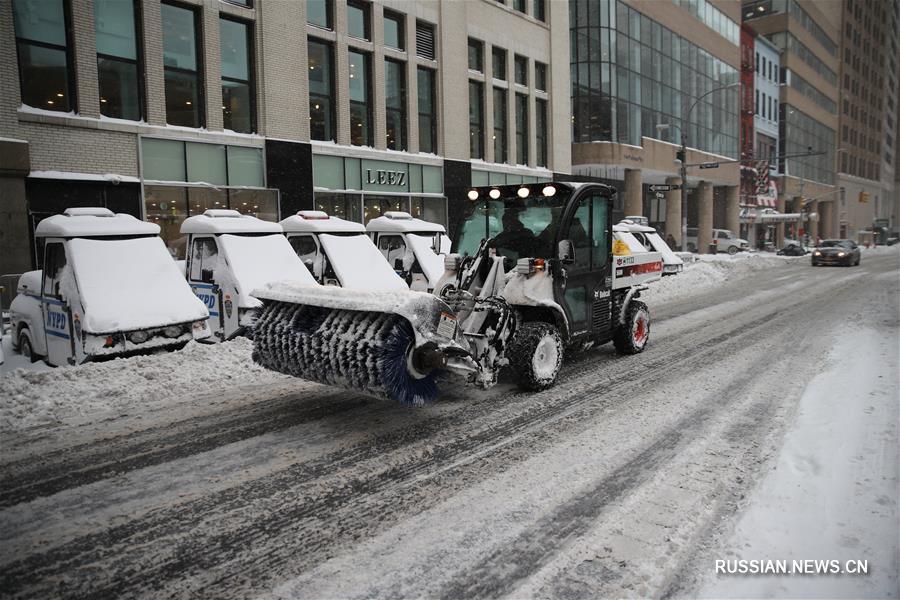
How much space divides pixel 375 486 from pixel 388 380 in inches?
39.1

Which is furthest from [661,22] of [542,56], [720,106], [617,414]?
[617,414]

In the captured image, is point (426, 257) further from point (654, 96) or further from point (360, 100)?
point (654, 96)

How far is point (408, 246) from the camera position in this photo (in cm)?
1515

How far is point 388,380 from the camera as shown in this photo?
5336 mm

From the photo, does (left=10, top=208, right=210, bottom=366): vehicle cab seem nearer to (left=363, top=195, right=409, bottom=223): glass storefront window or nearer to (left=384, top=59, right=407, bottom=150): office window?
(left=363, top=195, right=409, bottom=223): glass storefront window

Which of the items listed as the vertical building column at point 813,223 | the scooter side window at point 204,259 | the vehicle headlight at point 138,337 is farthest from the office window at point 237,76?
the vertical building column at point 813,223

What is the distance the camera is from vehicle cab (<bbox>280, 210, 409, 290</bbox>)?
12625 millimetres

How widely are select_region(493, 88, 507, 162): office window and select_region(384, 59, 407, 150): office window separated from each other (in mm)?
5606

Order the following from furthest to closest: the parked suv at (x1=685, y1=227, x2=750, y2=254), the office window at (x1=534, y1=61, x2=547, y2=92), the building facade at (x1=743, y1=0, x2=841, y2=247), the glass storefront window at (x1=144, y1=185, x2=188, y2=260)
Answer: the building facade at (x1=743, y1=0, x2=841, y2=247) → the parked suv at (x1=685, y1=227, x2=750, y2=254) → the office window at (x1=534, y1=61, x2=547, y2=92) → the glass storefront window at (x1=144, y1=185, x2=188, y2=260)

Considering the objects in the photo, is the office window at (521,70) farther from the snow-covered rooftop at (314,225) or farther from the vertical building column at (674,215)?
the vertical building column at (674,215)

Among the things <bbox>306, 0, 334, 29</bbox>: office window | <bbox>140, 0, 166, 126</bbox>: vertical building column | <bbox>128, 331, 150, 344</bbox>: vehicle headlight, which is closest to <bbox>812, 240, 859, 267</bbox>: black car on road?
<bbox>306, 0, 334, 29</bbox>: office window

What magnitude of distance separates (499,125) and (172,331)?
22330mm

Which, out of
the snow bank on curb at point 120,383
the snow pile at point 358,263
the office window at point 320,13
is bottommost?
the snow bank on curb at point 120,383

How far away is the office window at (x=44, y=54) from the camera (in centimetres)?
1448
